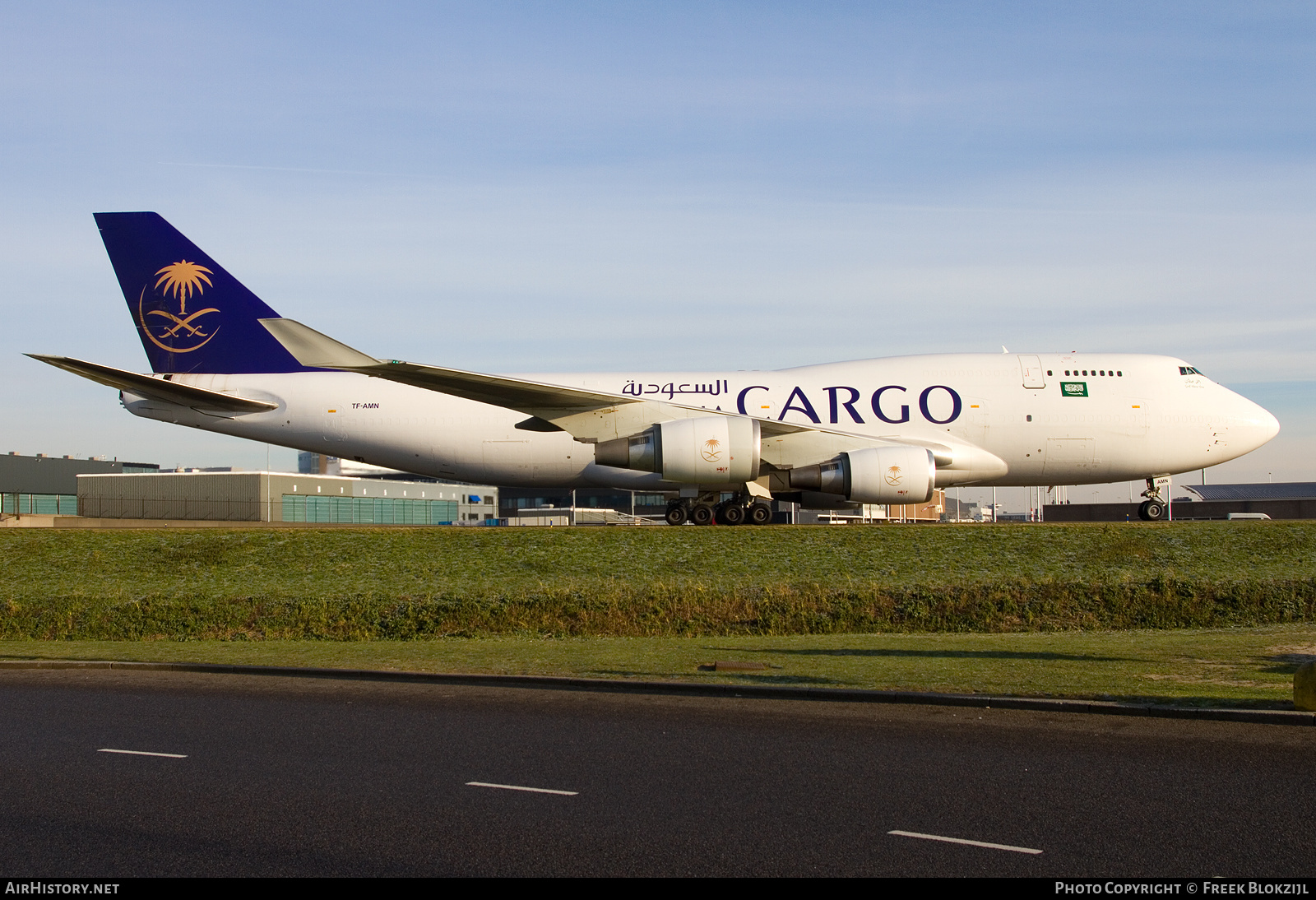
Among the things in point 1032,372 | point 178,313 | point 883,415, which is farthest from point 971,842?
point 178,313

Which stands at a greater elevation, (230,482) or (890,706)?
(230,482)

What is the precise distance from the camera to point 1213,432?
96.7ft

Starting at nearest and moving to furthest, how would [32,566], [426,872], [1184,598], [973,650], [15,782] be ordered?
[426,872], [15,782], [973,650], [1184,598], [32,566]

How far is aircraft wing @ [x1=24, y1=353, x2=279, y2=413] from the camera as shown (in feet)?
83.8

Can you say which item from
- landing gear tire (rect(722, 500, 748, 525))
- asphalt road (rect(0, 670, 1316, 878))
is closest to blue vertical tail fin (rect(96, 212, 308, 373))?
landing gear tire (rect(722, 500, 748, 525))

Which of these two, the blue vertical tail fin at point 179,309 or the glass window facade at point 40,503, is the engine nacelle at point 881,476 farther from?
the glass window facade at point 40,503

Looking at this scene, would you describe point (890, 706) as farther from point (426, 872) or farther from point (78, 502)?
point (78, 502)

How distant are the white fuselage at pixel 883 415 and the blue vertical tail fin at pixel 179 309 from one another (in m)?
0.64

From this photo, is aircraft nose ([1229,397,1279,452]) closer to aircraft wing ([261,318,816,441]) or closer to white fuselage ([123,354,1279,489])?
white fuselage ([123,354,1279,489])

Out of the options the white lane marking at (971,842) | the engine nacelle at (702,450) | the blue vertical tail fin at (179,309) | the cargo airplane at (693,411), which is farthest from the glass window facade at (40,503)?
the white lane marking at (971,842)

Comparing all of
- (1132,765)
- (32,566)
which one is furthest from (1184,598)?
(32,566)

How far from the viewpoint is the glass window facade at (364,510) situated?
7069 cm

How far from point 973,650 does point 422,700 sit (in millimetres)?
8179

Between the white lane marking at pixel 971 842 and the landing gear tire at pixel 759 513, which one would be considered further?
the landing gear tire at pixel 759 513
